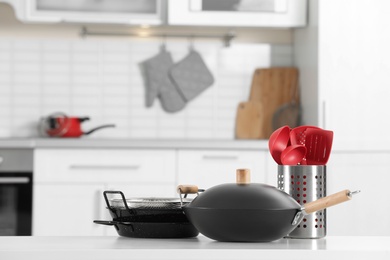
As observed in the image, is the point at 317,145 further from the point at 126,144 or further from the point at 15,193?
the point at 15,193

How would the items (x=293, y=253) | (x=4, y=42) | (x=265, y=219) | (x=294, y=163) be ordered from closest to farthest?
(x=293, y=253) → (x=265, y=219) → (x=294, y=163) → (x=4, y=42)

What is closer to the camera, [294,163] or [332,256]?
[332,256]

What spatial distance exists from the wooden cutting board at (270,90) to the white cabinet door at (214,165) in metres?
0.52

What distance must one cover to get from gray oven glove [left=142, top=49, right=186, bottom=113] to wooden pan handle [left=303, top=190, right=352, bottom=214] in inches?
123

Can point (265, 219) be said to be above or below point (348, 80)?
below

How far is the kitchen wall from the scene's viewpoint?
4.50 m

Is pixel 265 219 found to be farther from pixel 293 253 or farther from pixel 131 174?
pixel 131 174

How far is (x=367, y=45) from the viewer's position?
4113 millimetres

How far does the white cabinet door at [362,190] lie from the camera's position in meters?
4.02

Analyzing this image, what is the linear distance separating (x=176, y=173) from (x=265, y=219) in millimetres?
2561

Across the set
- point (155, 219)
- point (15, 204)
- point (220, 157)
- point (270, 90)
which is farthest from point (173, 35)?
point (155, 219)

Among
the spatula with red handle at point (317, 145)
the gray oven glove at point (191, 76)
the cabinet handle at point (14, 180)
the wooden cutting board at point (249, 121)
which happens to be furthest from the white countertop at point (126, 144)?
the spatula with red handle at point (317, 145)

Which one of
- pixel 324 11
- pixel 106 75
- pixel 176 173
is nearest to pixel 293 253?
pixel 176 173

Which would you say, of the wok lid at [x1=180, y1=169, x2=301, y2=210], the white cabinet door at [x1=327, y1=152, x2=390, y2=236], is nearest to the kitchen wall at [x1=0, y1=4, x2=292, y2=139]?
the white cabinet door at [x1=327, y1=152, x2=390, y2=236]
